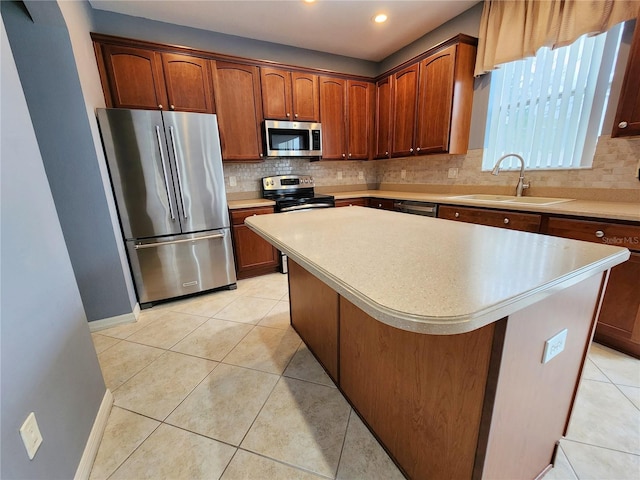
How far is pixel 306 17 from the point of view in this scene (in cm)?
267

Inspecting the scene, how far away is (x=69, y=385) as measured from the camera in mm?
1102

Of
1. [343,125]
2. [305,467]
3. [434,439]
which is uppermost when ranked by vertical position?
[343,125]

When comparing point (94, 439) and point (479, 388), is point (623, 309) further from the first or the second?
point (94, 439)

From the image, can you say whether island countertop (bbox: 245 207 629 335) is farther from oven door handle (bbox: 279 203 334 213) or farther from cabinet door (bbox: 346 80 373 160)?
cabinet door (bbox: 346 80 373 160)

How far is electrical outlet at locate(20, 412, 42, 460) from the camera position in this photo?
31.9 inches

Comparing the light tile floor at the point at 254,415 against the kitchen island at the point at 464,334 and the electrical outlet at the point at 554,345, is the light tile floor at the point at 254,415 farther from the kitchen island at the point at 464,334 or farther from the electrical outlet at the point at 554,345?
the electrical outlet at the point at 554,345

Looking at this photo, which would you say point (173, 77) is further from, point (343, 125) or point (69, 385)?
point (69, 385)

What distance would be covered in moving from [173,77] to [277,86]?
42.1 inches

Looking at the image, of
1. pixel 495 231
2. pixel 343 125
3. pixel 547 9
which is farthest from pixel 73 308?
pixel 547 9

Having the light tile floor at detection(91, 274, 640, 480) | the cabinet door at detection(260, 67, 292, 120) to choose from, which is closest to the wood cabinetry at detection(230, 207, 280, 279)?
the light tile floor at detection(91, 274, 640, 480)

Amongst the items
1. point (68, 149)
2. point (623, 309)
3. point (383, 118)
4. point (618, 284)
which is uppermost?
point (383, 118)

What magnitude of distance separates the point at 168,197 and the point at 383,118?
2812mm

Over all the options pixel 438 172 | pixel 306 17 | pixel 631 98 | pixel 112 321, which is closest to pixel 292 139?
pixel 306 17

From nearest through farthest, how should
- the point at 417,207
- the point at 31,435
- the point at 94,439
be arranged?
the point at 31,435 → the point at 94,439 → the point at 417,207
